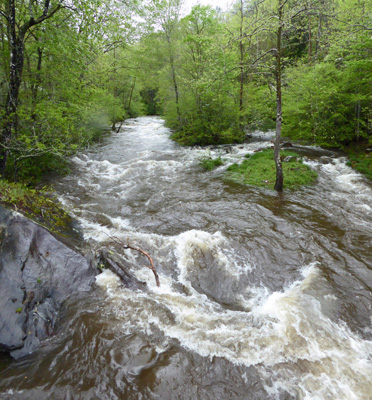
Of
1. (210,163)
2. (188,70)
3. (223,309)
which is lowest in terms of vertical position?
(223,309)

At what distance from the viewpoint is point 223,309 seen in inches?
191

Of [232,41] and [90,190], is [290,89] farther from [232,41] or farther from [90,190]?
[90,190]

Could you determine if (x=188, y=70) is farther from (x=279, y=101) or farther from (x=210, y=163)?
(x=279, y=101)

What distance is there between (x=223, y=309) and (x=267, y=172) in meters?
8.58

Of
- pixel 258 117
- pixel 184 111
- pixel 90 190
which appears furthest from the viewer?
pixel 184 111

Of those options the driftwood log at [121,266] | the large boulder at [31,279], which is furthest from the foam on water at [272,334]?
the large boulder at [31,279]

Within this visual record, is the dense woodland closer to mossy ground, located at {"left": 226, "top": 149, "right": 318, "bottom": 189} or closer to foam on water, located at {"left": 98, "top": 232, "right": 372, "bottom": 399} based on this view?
mossy ground, located at {"left": 226, "top": 149, "right": 318, "bottom": 189}

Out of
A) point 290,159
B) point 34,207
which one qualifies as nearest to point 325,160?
point 290,159

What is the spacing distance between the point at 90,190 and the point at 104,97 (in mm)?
12820

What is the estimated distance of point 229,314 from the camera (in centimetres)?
470

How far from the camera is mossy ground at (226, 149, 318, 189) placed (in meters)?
10.9

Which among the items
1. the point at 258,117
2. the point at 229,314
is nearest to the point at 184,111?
the point at 258,117

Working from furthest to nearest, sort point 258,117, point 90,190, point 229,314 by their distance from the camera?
point 258,117 < point 90,190 < point 229,314

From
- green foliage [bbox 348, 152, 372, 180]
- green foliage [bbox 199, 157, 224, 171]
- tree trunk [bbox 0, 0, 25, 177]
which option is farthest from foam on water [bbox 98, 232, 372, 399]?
green foliage [bbox 348, 152, 372, 180]
